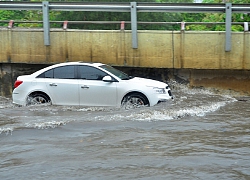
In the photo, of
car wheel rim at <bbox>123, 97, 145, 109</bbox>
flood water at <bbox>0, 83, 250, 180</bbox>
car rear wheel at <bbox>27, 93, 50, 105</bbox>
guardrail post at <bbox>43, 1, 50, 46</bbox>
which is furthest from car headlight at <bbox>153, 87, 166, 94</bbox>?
guardrail post at <bbox>43, 1, 50, 46</bbox>

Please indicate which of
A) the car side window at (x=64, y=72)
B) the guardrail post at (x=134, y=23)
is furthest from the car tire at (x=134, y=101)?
the guardrail post at (x=134, y=23)

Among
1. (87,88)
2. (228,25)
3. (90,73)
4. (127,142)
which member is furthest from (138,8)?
(127,142)

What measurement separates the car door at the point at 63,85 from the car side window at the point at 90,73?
0.20 metres

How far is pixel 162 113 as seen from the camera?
1007 cm

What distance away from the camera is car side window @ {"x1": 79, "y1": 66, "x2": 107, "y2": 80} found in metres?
11.4

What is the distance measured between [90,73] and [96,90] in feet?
1.70

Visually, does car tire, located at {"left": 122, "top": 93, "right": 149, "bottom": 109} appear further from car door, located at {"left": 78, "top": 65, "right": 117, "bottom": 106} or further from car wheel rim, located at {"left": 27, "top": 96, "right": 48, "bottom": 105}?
car wheel rim, located at {"left": 27, "top": 96, "right": 48, "bottom": 105}

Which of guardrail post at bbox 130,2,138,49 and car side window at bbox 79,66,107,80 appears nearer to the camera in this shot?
car side window at bbox 79,66,107,80

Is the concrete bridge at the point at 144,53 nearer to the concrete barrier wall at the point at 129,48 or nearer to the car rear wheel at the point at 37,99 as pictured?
the concrete barrier wall at the point at 129,48

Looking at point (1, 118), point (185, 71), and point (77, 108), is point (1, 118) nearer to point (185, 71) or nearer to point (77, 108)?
point (77, 108)

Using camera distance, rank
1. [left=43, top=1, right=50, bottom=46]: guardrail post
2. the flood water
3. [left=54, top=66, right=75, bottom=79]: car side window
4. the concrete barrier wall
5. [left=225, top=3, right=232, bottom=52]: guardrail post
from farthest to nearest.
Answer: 1. [left=43, top=1, right=50, bottom=46]: guardrail post
2. the concrete barrier wall
3. [left=225, top=3, right=232, bottom=52]: guardrail post
4. [left=54, top=66, right=75, bottom=79]: car side window
5. the flood water

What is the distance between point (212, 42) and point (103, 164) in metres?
7.53

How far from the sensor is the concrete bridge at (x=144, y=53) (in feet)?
43.0

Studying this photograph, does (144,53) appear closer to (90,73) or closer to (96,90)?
(90,73)
